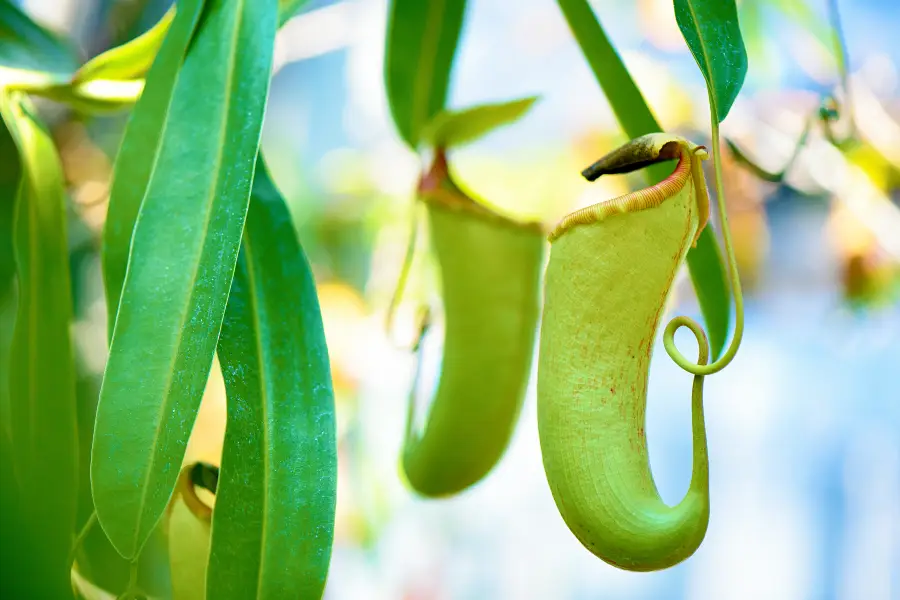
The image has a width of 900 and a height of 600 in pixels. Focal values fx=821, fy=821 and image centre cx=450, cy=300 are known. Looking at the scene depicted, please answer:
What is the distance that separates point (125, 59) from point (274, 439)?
321mm

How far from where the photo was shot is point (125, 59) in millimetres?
592

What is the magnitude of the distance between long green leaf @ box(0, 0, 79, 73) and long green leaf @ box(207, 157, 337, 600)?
1.03ft

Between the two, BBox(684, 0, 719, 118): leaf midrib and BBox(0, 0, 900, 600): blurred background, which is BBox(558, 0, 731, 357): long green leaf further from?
BBox(0, 0, 900, 600): blurred background

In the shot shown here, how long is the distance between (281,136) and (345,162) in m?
0.75

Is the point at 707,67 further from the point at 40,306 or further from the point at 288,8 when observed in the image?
the point at 40,306

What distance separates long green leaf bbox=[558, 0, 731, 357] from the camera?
0.53m

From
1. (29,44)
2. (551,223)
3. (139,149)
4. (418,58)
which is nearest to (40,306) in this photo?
(139,149)

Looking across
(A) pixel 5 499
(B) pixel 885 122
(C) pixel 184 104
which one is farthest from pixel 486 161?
(A) pixel 5 499

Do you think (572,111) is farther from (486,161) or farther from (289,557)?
(289,557)

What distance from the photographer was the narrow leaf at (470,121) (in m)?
0.67

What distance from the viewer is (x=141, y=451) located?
0.39m

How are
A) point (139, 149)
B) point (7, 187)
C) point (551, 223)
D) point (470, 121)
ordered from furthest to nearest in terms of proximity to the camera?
point (551, 223)
point (7, 187)
point (470, 121)
point (139, 149)

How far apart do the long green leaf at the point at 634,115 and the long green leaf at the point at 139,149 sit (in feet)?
0.80

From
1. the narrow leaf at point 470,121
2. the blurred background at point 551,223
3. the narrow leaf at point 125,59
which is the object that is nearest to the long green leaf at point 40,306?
the narrow leaf at point 125,59
